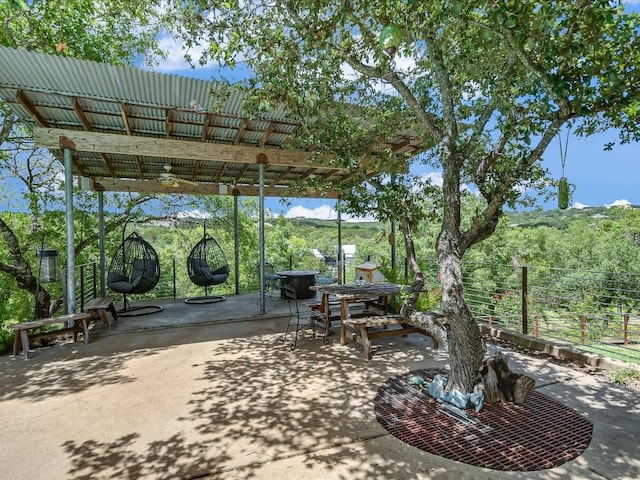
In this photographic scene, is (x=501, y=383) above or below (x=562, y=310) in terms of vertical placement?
above

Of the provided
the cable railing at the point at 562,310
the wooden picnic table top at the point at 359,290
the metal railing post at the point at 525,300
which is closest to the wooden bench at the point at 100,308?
the wooden picnic table top at the point at 359,290

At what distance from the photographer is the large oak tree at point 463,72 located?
2109 mm

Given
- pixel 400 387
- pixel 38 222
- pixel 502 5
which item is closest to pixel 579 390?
pixel 400 387

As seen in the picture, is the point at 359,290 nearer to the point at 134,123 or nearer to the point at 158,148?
the point at 158,148

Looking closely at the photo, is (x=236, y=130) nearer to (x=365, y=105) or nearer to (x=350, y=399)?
(x=365, y=105)

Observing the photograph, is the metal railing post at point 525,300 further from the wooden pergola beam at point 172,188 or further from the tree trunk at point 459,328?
the wooden pergola beam at point 172,188

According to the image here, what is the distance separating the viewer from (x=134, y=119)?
507 centimetres

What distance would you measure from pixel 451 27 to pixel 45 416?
167 inches

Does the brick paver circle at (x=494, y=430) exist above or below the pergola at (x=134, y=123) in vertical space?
below

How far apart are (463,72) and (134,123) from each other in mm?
4579

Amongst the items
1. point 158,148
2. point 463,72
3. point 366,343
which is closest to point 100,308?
point 158,148

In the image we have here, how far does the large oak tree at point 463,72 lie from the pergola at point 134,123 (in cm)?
63

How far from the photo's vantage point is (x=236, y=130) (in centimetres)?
557

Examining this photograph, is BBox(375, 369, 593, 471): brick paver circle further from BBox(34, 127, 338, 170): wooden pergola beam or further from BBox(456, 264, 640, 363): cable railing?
BBox(34, 127, 338, 170): wooden pergola beam
